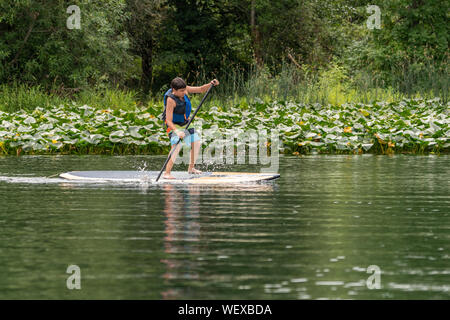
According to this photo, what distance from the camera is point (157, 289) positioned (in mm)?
5488

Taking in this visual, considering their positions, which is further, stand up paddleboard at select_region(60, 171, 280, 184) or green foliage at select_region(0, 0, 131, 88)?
green foliage at select_region(0, 0, 131, 88)

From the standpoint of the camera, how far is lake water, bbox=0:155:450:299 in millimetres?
5582

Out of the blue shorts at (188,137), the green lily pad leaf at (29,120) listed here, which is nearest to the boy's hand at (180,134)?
the blue shorts at (188,137)

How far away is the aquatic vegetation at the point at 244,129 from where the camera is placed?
17219 mm

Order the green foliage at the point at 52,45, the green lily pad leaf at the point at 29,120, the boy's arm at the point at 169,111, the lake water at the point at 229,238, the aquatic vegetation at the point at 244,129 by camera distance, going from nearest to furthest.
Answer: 1. the lake water at the point at 229,238
2. the boy's arm at the point at 169,111
3. the aquatic vegetation at the point at 244,129
4. the green lily pad leaf at the point at 29,120
5. the green foliage at the point at 52,45

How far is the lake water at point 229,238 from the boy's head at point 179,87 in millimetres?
1382

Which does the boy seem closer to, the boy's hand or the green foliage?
the boy's hand

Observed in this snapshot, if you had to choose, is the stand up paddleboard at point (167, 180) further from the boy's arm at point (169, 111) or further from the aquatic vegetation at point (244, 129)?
the aquatic vegetation at point (244, 129)

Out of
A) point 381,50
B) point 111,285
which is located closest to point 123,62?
point 381,50

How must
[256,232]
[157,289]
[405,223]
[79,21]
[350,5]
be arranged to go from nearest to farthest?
1. [157,289]
2. [256,232]
3. [405,223]
4. [79,21]
5. [350,5]

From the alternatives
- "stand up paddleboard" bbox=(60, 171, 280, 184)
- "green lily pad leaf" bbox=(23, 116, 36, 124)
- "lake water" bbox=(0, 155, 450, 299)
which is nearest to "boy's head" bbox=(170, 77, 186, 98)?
"stand up paddleboard" bbox=(60, 171, 280, 184)

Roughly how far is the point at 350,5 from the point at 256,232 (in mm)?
39264

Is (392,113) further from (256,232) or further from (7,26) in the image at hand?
(7,26)

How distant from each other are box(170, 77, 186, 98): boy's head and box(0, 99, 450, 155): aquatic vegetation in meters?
4.73
